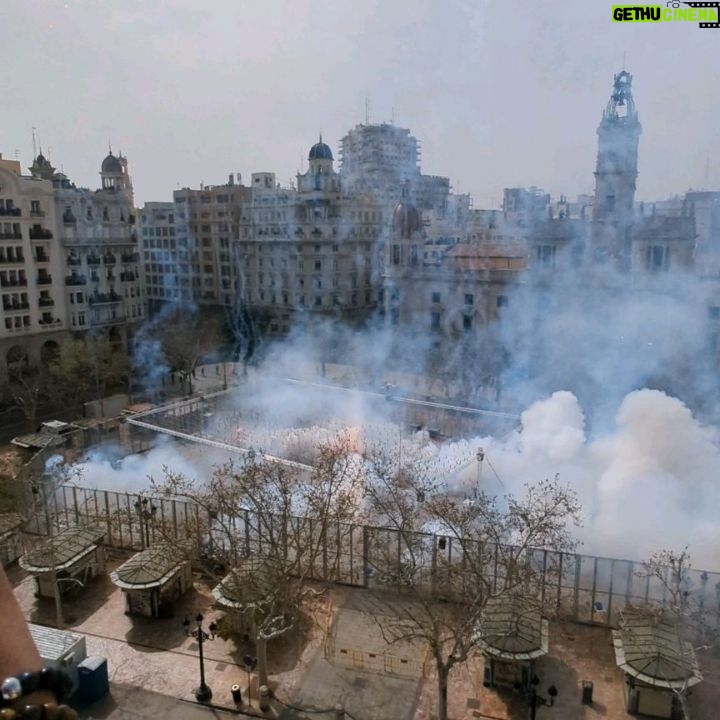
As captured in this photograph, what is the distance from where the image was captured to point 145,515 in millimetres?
14484

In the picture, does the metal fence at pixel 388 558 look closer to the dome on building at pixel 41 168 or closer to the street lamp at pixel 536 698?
the street lamp at pixel 536 698

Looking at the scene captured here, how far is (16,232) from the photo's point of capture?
29.9 metres

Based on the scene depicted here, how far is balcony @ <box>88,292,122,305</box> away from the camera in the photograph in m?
33.2

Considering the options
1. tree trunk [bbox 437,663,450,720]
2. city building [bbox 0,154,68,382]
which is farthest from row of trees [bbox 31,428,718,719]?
city building [bbox 0,154,68,382]

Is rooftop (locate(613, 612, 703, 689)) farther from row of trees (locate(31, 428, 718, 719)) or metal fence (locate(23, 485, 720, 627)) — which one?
metal fence (locate(23, 485, 720, 627))

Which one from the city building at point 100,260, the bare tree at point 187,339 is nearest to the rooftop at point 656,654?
the bare tree at point 187,339

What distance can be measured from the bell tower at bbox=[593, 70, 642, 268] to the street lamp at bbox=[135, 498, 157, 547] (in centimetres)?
1996

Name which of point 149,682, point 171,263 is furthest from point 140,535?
point 171,263

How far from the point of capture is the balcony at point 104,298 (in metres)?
33.2

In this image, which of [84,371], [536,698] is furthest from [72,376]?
[536,698]

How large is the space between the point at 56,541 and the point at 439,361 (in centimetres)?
2098

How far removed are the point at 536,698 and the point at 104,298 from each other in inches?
1150

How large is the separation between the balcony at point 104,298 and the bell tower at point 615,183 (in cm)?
2284

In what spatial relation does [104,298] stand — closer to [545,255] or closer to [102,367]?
[102,367]
